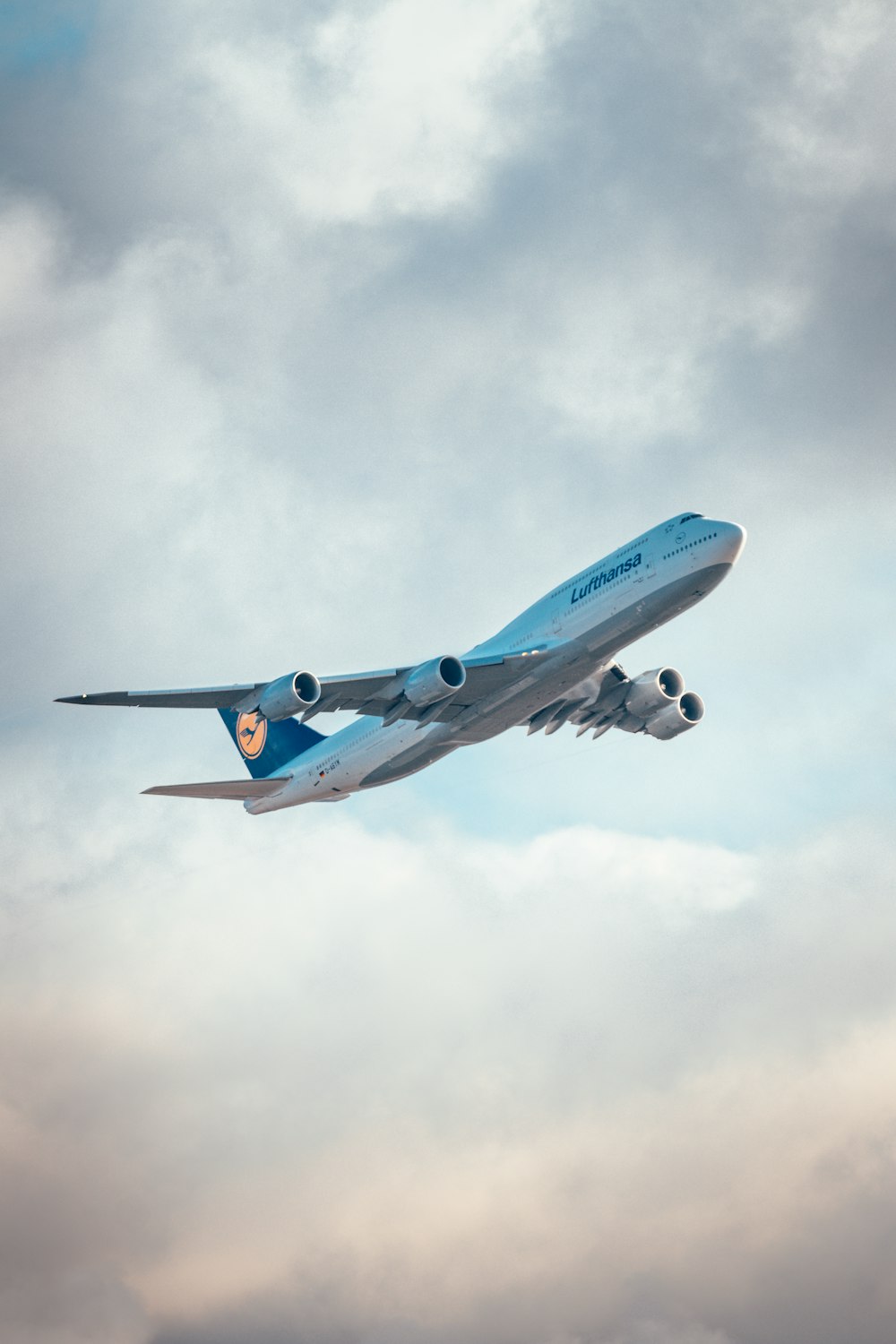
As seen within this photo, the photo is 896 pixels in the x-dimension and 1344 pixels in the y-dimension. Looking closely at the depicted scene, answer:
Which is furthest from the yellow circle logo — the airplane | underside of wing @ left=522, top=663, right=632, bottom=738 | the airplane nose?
the airplane nose

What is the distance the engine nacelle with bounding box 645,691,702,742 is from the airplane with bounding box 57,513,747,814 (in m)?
0.07

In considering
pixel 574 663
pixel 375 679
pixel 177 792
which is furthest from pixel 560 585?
pixel 177 792

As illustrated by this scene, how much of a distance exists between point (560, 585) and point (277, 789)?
19.9 meters

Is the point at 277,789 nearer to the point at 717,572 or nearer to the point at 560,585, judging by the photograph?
the point at 560,585

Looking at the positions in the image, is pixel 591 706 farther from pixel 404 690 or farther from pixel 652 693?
pixel 404 690

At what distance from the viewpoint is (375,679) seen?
69875mm

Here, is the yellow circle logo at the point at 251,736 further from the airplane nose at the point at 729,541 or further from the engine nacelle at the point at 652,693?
the airplane nose at the point at 729,541

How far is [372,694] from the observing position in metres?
71.1

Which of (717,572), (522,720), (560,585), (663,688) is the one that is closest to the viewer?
(717,572)

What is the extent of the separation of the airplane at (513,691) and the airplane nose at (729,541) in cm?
5

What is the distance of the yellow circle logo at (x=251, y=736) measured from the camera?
87.2 metres

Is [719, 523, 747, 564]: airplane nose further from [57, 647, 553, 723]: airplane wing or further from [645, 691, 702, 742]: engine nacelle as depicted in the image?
[645, 691, 702, 742]: engine nacelle

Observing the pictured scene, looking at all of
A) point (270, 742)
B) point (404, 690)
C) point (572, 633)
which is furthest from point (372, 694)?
point (270, 742)

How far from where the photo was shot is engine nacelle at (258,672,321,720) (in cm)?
6606
